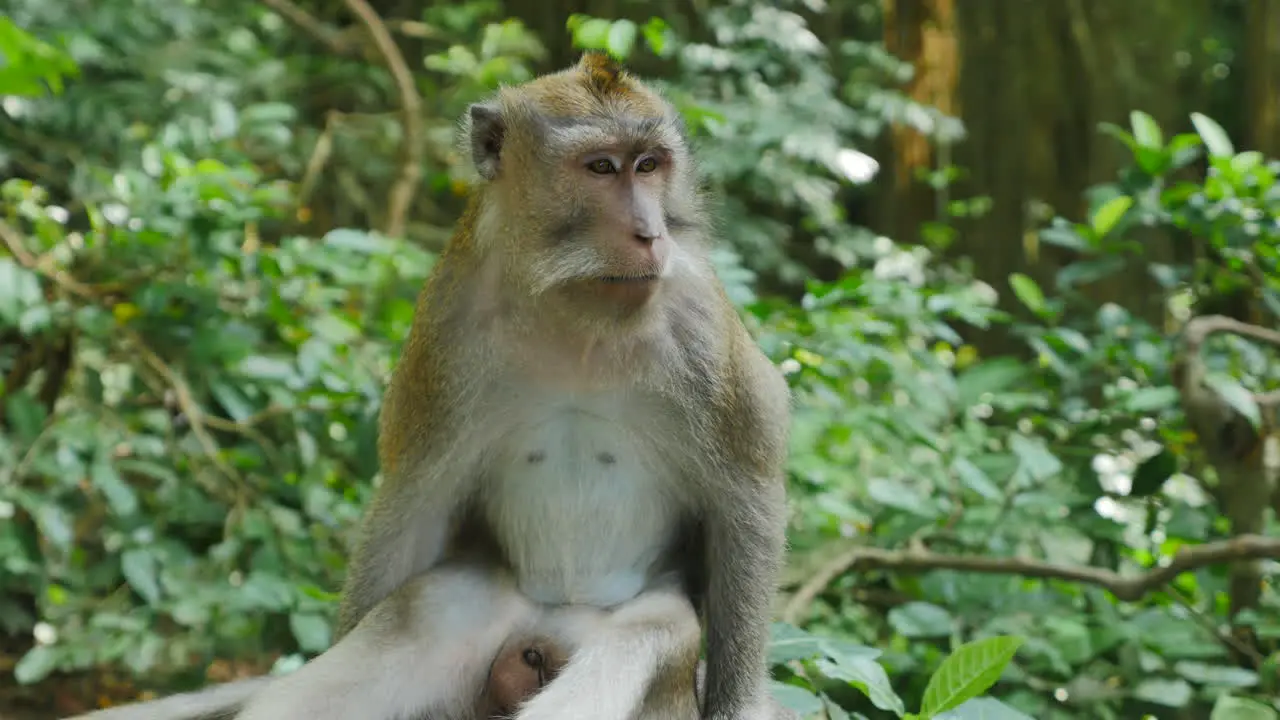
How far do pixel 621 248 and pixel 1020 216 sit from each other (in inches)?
288

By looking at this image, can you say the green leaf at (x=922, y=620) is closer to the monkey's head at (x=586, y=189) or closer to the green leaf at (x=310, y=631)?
the monkey's head at (x=586, y=189)

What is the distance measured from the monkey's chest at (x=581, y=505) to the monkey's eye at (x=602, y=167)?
524mm

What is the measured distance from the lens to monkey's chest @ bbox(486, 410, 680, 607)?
2699 millimetres

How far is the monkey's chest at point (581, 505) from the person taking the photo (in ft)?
8.86

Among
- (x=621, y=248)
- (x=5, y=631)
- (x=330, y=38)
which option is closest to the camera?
(x=621, y=248)

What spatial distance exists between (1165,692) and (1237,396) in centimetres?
83

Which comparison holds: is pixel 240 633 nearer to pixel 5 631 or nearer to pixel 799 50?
pixel 5 631

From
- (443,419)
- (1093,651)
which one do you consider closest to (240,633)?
(443,419)

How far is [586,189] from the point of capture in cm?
252

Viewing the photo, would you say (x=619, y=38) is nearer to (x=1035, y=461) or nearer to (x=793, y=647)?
(x=1035, y=461)

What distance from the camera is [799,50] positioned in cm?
725

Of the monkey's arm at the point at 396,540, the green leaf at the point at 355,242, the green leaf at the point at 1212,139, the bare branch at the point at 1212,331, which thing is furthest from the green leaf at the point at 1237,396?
the green leaf at the point at 355,242

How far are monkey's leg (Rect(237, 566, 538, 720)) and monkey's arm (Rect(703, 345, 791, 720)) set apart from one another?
1.41 feet

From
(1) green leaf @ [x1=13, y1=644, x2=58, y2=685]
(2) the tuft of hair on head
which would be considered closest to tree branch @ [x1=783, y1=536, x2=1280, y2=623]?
Result: (2) the tuft of hair on head
